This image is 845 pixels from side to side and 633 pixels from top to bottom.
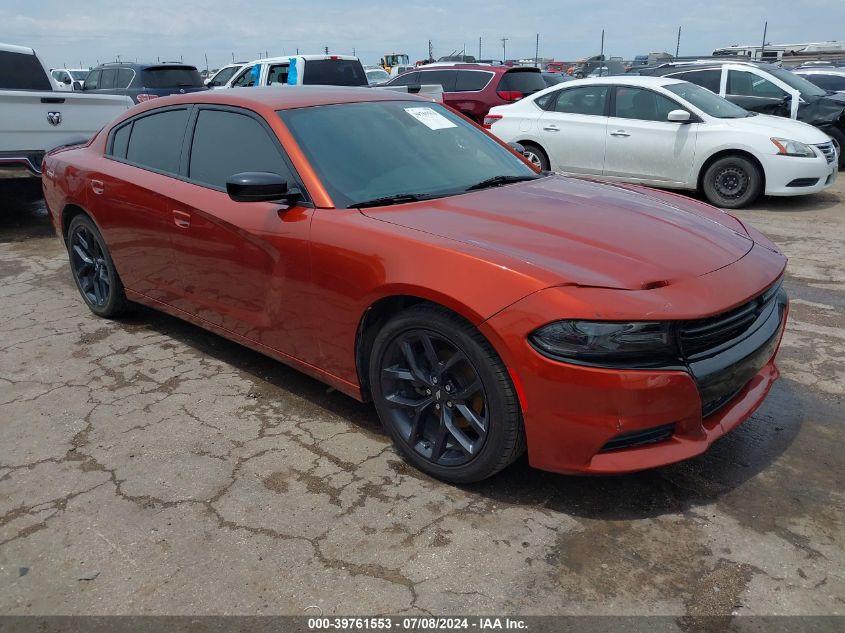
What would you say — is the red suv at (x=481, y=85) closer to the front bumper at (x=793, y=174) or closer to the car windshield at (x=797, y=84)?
the car windshield at (x=797, y=84)

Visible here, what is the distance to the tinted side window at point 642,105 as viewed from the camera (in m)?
8.69

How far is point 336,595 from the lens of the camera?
232cm

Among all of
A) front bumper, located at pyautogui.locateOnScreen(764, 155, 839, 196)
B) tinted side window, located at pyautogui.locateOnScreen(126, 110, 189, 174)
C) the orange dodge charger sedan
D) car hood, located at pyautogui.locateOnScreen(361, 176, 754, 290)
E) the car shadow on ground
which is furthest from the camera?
front bumper, located at pyautogui.locateOnScreen(764, 155, 839, 196)

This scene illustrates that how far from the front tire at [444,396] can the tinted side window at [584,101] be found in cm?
722

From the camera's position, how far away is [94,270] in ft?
16.3

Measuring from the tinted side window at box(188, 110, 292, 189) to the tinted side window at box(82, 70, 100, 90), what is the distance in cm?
1446

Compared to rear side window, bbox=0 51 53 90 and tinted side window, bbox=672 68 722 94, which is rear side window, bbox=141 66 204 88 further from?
tinted side window, bbox=672 68 722 94

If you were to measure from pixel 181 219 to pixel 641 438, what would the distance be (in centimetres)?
265

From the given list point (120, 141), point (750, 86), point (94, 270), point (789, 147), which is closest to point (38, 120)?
point (94, 270)

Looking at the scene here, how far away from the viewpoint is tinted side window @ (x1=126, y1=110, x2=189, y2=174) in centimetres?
407

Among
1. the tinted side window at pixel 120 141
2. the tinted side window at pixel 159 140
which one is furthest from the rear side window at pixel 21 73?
the tinted side window at pixel 159 140

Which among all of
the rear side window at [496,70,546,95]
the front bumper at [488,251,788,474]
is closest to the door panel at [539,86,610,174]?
the rear side window at [496,70,546,95]

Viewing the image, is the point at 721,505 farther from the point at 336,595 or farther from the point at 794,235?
the point at 794,235

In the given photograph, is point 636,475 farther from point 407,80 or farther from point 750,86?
point 407,80
